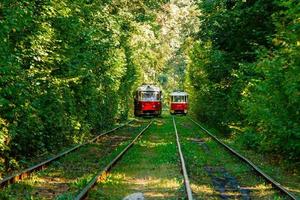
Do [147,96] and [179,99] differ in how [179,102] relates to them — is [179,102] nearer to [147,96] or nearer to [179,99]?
[179,99]

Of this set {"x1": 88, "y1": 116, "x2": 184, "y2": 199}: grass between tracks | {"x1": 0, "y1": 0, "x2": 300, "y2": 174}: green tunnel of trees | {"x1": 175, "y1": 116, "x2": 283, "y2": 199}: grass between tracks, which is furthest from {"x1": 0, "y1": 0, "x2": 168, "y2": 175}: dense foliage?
{"x1": 175, "y1": 116, "x2": 283, "y2": 199}: grass between tracks

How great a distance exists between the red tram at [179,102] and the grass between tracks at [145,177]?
4636 cm

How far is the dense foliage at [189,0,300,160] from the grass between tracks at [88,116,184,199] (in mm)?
2999

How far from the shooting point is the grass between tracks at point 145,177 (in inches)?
439

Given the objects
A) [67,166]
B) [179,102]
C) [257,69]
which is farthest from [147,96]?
[67,166]

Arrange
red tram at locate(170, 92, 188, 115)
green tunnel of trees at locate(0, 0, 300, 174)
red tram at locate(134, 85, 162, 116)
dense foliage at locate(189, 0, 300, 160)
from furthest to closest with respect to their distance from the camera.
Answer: red tram at locate(170, 92, 188, 115)
red tram at locate(134, 85, 162, 116)
dense foliage at locate(189, 0, 300, 160)
green tunnel of trees at locate(0, 0, 300, 174)

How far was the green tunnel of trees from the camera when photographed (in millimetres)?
13922

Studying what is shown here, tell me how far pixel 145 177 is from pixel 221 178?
6.24 feet

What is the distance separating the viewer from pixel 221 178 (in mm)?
13539

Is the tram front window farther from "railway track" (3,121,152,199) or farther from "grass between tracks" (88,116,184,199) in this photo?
"grass between tracks" (88,116,184,199)

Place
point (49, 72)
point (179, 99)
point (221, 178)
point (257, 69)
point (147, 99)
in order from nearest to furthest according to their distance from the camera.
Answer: point (221, 178) < point (49, 72) < point (257, 69) < point (147, 99) < point (179, 99)

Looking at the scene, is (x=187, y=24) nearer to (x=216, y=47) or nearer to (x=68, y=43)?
(x=216, y=47)

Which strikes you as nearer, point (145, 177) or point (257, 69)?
point (145, 177)

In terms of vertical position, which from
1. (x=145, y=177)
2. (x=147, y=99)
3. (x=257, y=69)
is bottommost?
(x=145, y=177)
